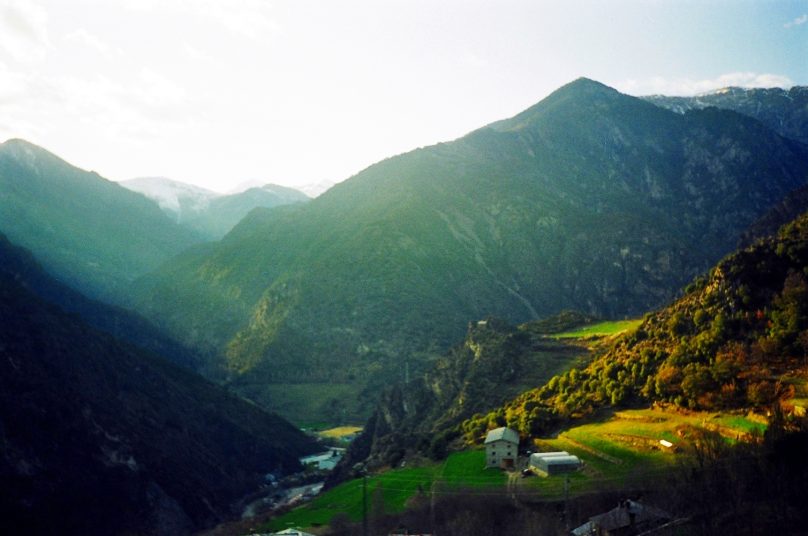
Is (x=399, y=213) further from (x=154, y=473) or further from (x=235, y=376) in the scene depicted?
(x=154, y=473)

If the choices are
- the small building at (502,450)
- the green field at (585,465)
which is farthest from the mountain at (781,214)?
the small building at (502,450)

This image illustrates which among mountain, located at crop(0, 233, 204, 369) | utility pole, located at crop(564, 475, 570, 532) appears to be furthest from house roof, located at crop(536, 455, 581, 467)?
mountain, located at crop(0, 233, 204, 369)

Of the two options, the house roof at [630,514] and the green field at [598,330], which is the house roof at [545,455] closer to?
the house roof at [630,514]

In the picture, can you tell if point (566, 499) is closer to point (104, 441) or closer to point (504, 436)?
point (504, 436)

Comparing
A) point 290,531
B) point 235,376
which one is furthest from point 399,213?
point 290,531

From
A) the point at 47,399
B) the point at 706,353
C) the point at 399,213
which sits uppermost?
the point at 399,213

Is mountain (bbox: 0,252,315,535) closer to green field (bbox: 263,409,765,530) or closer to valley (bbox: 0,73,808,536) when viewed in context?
valley (bbox: 0,73,808,536)
